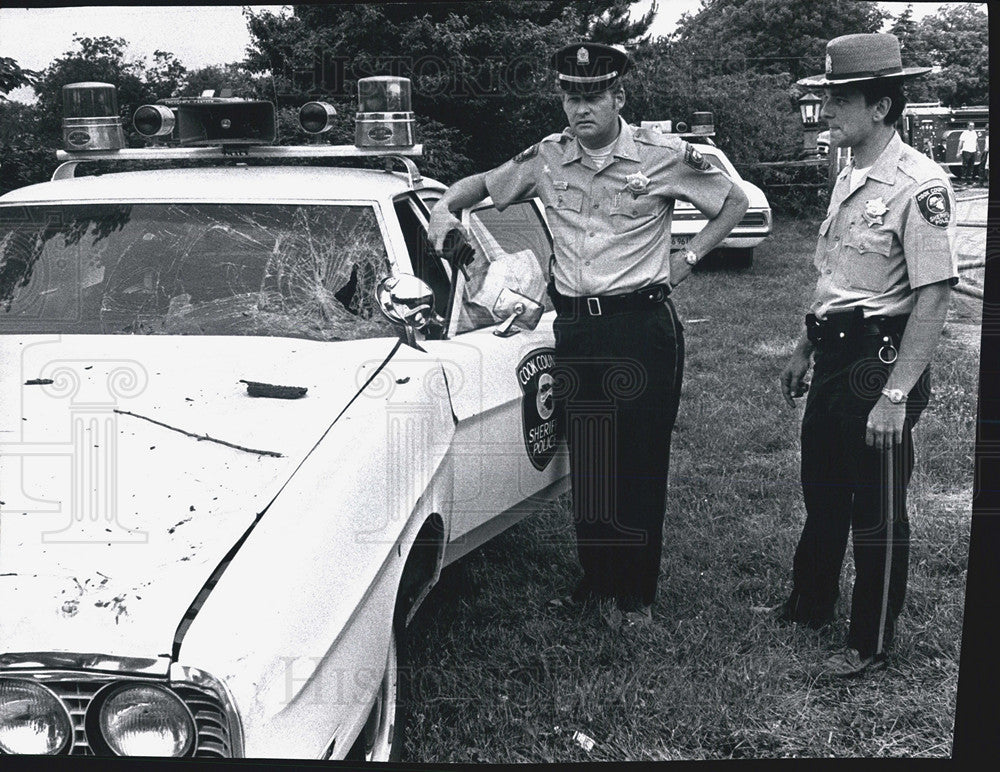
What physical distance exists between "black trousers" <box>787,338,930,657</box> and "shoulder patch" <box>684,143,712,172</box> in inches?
24.3

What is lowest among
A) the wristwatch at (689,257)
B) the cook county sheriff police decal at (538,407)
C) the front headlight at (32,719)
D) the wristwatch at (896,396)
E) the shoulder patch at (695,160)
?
the front headlight at (32,719)

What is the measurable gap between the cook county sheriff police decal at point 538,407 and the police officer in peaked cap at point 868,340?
73cm

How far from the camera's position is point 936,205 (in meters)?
2.69

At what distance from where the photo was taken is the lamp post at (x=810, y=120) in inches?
113

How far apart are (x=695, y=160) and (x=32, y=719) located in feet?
7.26

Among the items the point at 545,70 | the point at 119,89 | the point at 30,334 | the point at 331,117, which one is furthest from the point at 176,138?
the point at 545,70

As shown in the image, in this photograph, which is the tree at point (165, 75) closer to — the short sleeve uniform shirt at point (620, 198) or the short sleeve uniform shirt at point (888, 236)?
the short sleeve uniform shirt at point (620, 198)

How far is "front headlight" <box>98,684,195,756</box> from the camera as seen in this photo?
6.04ft

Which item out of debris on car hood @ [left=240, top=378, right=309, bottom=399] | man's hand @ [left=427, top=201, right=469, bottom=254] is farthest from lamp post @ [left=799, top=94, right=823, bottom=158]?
debris on car hood @ [left=240, top=378, right=309, bottom=399]

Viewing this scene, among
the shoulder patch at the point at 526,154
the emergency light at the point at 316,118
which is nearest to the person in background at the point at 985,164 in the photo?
the shoulder patch at the point at 526,154

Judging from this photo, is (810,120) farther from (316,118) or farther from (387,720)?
(387,720)

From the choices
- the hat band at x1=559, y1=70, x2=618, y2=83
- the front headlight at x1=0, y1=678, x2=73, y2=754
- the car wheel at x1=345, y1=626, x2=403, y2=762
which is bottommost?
the car wheel at x1=345, y1=626, x2=403, y2=762

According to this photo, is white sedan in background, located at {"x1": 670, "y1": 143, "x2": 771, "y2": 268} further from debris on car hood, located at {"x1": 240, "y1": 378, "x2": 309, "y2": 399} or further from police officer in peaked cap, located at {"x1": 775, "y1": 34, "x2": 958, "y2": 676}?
debris on car hood, located at {"x1": 240, "y1": 378, "x2": 309, "y2": 399}

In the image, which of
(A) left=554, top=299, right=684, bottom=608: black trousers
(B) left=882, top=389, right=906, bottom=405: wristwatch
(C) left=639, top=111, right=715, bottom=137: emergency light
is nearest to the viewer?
→ (B) left=882, top=389, right=906, bottom=405: wristwatch
